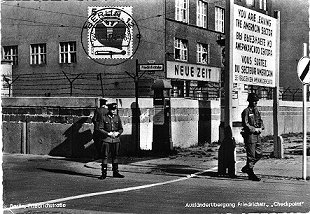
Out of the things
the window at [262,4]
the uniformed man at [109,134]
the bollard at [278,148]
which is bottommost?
the bollard at [278,148]

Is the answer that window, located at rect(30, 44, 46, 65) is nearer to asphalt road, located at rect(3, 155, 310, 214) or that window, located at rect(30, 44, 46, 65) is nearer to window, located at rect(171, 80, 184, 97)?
window, located at rect(171, 80, 184, 97)

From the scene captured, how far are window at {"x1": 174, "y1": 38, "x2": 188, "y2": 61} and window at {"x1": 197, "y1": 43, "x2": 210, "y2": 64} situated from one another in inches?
68.4

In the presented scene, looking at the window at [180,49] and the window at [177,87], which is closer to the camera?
the window at [180,49]

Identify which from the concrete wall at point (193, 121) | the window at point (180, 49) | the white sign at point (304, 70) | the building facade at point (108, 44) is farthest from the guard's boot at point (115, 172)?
the window at point (180, 49)

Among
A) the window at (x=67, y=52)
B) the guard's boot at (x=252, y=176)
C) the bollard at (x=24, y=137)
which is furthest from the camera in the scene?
the window at (x=67, y=52)

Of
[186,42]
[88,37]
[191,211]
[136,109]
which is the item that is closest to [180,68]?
[186,42]

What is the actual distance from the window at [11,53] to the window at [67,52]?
3.93 m

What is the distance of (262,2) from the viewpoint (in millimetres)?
37375

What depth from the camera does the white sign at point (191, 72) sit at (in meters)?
29.9

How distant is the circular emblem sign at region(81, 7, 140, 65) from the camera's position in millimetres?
27547

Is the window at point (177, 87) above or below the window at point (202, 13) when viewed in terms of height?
below

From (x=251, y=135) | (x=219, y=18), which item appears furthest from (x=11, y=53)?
(x=251, y=135)

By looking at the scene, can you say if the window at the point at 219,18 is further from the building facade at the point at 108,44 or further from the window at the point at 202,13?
the window at the point at 202,13

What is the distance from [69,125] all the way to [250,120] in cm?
751
